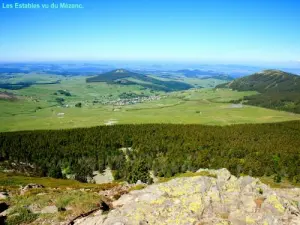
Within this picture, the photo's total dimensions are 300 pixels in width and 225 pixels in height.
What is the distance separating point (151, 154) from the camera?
562 feet

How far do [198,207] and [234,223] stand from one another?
13.1 feet

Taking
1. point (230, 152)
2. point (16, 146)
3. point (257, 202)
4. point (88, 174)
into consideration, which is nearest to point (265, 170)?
point (230, 152)

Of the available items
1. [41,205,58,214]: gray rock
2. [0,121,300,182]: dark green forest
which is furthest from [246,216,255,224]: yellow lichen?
[0,121,300,182]: dark green forest

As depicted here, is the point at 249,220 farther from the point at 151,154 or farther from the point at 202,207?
the point at 151,154

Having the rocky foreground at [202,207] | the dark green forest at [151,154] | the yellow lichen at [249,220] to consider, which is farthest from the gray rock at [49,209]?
the dark green forest at [151,154]

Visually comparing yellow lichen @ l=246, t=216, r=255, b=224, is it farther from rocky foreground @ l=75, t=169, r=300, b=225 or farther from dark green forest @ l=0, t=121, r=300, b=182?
dark green forest @ l=0, t=121, r=300, b=182

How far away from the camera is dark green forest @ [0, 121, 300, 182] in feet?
466

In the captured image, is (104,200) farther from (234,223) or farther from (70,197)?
(234,223)

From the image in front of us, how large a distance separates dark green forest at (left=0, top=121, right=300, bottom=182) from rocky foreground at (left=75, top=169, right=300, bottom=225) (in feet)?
323

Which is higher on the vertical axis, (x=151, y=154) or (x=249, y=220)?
(x=249, y=220)

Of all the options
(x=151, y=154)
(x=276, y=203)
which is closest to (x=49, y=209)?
(x=276, y=203)

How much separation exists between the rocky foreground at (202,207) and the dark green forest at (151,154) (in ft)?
323

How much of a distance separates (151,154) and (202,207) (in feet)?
474

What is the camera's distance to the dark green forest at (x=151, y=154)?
142125 mm
